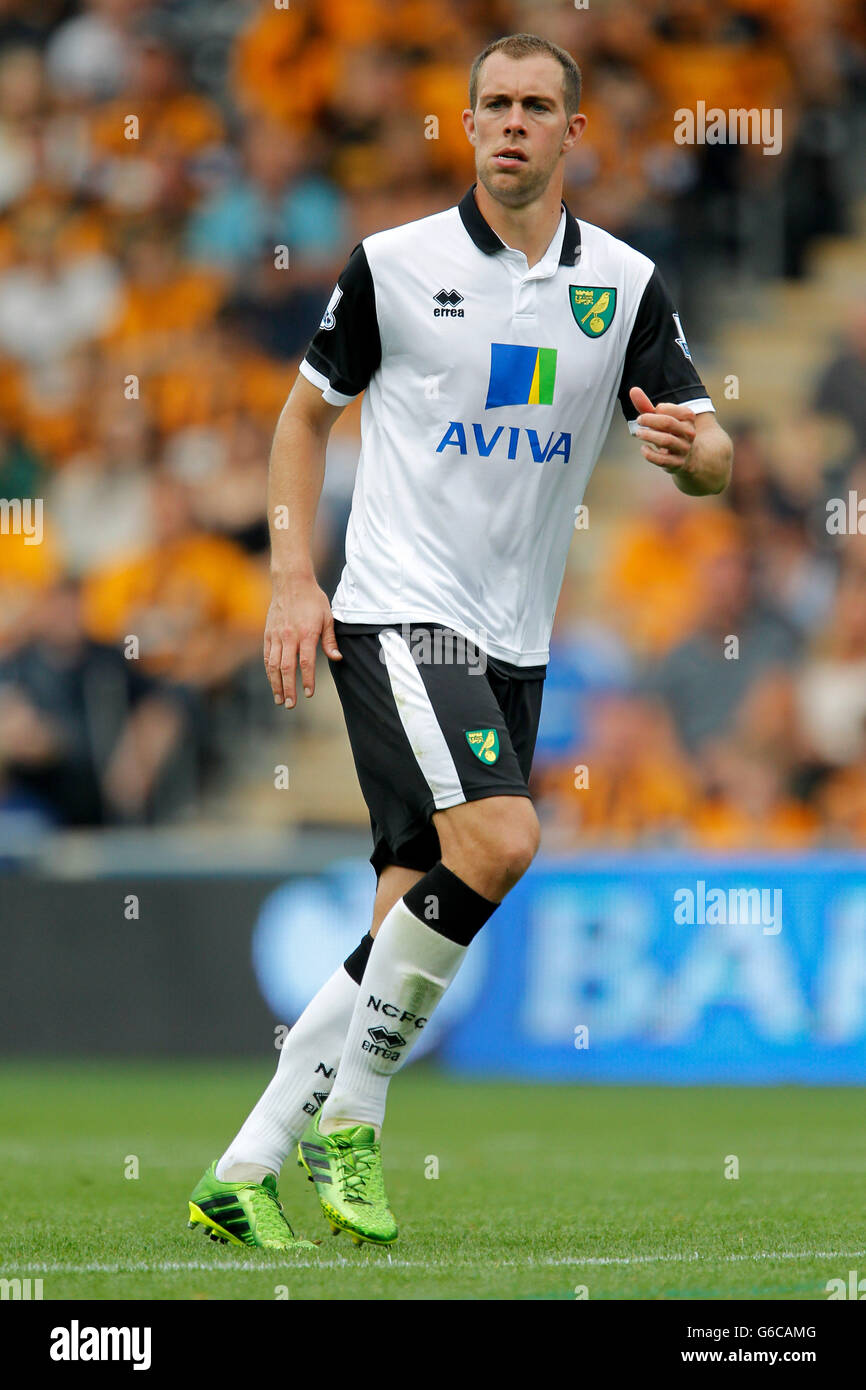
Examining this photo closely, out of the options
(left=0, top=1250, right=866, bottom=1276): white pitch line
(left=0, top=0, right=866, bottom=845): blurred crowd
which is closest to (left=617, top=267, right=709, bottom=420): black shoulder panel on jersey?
(left=0, top=1250, right=866, bottom=1276): white pitch line

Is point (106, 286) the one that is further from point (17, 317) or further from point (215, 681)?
point (215, 681)

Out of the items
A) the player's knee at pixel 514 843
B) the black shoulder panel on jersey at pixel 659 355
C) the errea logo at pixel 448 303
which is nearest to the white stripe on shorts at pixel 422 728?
the player's knee at pixel 514 843

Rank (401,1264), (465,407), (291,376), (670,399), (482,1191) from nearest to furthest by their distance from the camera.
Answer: (401,1264)
(465,407)
(670,399)
(482,1191)
(291,376)

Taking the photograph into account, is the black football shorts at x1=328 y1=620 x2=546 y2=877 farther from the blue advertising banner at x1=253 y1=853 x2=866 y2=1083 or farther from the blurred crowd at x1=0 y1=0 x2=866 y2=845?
the blurred crowd at x1=0 y1=0 x2=866 y2=845

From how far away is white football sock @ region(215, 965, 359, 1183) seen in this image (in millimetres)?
5137

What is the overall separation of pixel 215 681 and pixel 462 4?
551 centimetres

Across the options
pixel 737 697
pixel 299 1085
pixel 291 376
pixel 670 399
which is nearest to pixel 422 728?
pixel 299 1085

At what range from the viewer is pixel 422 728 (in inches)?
189

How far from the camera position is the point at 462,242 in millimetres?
5125

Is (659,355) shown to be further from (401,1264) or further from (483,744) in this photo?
(401,1264)

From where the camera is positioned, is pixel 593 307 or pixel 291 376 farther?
pixel 291 376

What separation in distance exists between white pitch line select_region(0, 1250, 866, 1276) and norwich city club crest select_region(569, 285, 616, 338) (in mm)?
2196

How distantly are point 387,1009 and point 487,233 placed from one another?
1.89 m
